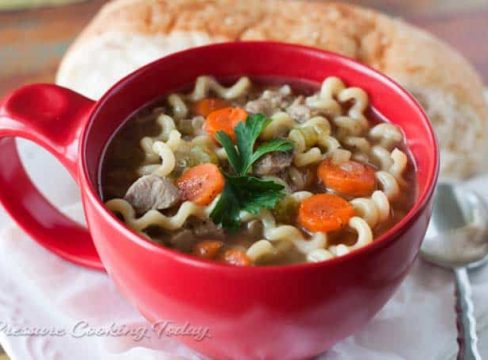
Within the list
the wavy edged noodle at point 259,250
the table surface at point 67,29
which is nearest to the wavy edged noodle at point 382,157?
the wavy edged noodle at point 259,250

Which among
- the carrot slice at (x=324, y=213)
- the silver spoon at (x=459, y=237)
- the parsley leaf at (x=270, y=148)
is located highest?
the parsley leaf at (x=270, y=148)

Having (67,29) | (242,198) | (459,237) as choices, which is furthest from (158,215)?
(67,29)

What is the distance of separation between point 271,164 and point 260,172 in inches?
1.2

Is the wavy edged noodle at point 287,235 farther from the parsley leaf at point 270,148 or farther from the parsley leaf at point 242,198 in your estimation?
the parsley leaf at point 270,148

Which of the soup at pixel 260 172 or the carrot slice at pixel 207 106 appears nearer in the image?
the soup at pixel 260 172

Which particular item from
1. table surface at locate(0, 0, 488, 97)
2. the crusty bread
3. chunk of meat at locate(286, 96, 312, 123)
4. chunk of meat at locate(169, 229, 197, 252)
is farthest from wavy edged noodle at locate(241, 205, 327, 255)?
table surface at locate(0, 0, 488, 97)

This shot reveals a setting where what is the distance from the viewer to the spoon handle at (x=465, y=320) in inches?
67.8

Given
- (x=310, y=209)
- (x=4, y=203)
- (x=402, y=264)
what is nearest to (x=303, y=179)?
(x=310, y=209)

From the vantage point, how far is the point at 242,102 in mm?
2008

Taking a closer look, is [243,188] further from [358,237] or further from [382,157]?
[382,157]

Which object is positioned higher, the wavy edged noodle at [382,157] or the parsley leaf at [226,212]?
the parsley leaf at [226,212]

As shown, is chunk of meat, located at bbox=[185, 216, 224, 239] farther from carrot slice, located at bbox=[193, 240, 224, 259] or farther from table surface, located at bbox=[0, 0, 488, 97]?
table surface, located at bbox=[0, 0, 488, 97]

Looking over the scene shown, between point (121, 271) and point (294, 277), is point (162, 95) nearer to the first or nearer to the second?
point (121, 271)

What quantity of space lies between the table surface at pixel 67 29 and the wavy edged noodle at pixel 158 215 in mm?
1364
